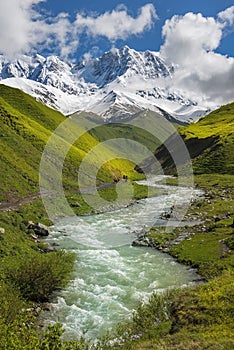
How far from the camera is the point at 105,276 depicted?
112ft

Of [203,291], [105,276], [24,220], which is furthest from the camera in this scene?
[24,220]

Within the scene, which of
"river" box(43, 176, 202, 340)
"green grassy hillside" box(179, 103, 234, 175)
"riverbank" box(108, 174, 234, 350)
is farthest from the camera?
"green grassy hillside" box(179, 103, 234, 175)

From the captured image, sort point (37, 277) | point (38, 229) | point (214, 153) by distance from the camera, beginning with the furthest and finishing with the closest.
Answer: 1. point (214, 153)
2. point (38, 229)
3. point (37, 277)

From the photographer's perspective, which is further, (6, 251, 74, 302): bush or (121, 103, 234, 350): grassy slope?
(6, 251, 74, 302): bush

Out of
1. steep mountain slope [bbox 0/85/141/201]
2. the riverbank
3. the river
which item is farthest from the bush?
steep mountain slope [bbox 0/85/141/201]

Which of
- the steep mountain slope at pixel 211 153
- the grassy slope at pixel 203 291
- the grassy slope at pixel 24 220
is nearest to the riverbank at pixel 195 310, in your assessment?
the grassy slope at pixel 203 291

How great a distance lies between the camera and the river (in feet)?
83.8

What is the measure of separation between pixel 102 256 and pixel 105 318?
14677mm

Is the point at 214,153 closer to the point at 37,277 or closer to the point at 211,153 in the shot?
the point at 211,153

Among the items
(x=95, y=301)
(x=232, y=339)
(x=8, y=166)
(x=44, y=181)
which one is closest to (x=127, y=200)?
(x=44, y=181)


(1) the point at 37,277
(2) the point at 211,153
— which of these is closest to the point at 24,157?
(1) the point at 37,277

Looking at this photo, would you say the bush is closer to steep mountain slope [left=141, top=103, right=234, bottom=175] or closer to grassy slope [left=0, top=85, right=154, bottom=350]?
grassy slope [left=0, top=85, right=154, bottom=350]

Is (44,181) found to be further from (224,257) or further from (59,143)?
(224,257)

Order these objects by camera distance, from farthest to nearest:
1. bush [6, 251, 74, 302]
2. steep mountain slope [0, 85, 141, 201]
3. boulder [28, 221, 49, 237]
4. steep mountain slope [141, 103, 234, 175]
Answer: steep mountain slope [141, 103, 234, 175]
steep mountain slope [0, 85, 141, 201]
boulder [28, 221, 49, 237]
bush [6, 251, 74, 302]
